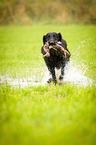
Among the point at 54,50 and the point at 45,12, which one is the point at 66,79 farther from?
the point at 45,12

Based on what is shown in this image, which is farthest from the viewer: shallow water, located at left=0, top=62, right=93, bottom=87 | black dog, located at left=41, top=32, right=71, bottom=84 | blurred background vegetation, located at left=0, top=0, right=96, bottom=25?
blurred background vegetation, located at left=0, top=0, right=96, bottom=25

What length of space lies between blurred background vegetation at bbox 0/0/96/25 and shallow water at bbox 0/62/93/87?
117 feet

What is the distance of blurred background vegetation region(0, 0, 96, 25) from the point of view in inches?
1588

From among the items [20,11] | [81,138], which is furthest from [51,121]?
[20,11]

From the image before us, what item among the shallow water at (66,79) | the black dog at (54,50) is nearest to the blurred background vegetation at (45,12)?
the shallow water at (66,79)

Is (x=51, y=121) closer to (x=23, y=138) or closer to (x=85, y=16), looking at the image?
(x=23, y=138)

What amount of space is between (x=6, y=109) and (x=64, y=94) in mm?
1298

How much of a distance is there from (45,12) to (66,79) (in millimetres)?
55078

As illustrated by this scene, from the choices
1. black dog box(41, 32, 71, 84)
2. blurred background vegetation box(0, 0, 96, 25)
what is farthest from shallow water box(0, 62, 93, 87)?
blurred background vegetation box(0, 0, 96, 25)

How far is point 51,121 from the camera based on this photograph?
1715mm

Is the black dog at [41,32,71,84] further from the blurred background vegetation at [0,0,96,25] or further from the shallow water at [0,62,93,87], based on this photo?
the blurred background vegetation at [0,0,96,25]

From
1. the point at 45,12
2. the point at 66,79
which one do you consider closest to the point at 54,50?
the point at 66,79

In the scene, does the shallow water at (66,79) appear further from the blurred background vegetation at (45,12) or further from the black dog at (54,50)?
the blurred background vegetation at (45,12)

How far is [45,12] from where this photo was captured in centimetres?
5362
